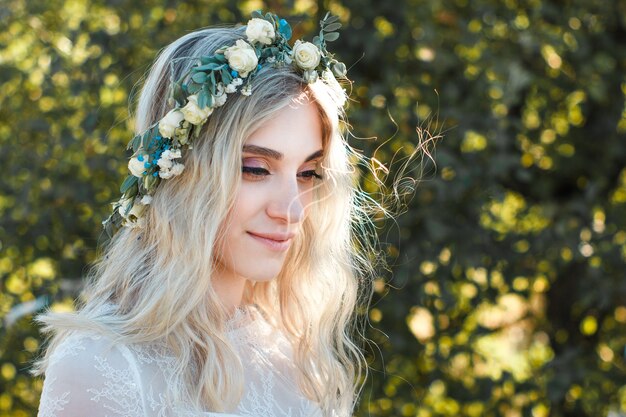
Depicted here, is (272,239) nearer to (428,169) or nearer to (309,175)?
(309,175)

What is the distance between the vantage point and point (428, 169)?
2.97 meters

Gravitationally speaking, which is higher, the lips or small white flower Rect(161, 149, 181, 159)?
small white flower Rect(161, 149, 181, 159)

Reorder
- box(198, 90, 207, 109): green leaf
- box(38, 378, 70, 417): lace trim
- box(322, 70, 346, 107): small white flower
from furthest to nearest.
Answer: box(322, 70, 346, 107): small white flower < box(198, 90, 207, 109): green leaf < box(38, 378, 70, 417): lace trim

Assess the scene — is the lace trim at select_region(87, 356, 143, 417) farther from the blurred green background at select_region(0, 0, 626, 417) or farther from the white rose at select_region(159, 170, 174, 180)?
the blurred green background at select_region(0, 0, 626, 417)

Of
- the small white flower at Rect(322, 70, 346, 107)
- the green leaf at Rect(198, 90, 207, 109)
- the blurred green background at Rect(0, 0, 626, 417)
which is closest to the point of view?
the green leaf at Rect(198, 90, 207, 109)

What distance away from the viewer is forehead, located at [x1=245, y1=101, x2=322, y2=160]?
6.66 ft

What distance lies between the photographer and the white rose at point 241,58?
2.03 metres

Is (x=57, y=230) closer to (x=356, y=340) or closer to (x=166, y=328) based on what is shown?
(x=356, y=340)

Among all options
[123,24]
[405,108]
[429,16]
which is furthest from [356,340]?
[123,24]

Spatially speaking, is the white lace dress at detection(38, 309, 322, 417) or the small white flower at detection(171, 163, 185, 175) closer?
the white lace dress at detection(38, 309, 322, 417)

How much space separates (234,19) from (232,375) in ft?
4.54

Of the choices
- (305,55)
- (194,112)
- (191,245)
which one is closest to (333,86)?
(305,55)

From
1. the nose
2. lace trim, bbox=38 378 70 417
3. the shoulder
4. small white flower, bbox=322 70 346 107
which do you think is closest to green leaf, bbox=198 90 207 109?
the nose

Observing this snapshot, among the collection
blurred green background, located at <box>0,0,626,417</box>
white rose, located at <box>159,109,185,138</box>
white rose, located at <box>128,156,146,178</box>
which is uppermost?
white rose, located at <box>159,109,185,138</box>
